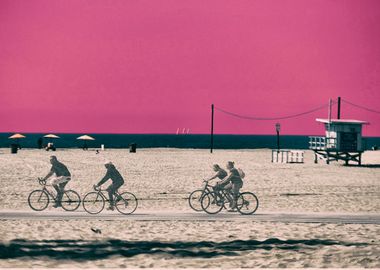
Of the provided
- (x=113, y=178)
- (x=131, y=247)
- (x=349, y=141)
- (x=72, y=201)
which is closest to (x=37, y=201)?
(x=72, y=201)

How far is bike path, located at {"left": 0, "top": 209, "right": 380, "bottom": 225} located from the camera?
14312 millimetres

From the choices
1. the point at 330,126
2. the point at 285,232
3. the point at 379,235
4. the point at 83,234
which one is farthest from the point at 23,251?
the point at 330,126

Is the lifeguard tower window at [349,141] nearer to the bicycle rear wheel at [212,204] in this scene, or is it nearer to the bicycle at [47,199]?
the bicycle rear wheel at [212,204]

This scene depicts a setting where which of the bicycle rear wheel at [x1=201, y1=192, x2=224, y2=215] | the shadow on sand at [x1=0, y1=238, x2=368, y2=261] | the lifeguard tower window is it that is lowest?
the shadow on sand at [x1=0, y1=238, x2=368, y2=261]

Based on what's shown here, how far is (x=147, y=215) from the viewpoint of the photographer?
15.0 metres

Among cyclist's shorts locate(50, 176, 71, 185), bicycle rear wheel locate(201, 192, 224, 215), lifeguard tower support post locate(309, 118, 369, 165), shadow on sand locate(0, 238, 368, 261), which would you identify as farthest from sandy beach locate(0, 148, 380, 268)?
lifeguard tower support post locate(309, 118, 369, 165)

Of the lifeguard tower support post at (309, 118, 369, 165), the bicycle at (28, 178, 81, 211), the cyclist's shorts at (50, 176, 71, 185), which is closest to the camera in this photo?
the cyclist's shorts at (50, 176, 71, 185)

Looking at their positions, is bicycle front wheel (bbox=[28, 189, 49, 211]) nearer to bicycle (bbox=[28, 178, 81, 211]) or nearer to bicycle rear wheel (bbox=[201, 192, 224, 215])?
bicycle (bbox=[28, 178, 81, 211])

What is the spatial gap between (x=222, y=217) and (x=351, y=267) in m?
5.61

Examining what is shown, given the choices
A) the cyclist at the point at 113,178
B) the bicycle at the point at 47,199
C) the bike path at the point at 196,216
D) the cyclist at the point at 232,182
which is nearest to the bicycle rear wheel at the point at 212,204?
the bike path at the point at 196,216

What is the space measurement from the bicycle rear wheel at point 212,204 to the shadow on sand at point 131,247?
11.6 ft

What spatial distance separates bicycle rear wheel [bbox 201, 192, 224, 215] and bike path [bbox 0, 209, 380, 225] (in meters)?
0.22

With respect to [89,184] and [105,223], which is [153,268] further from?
[89,184]

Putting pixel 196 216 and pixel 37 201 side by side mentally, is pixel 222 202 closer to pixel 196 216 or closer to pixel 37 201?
pixel 196 216
